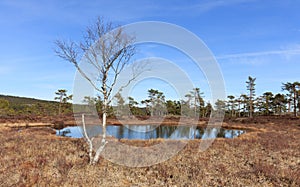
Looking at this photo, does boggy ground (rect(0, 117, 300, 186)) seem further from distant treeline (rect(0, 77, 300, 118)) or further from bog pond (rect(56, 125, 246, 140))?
distant treeline (rect(0, 77, 300, 118))

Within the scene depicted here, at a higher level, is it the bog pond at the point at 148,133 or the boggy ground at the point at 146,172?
the boggy ground at the point at 146,172

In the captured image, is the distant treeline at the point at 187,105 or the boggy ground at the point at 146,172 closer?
the boggy ground at the point at 146,172

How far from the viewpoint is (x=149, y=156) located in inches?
420

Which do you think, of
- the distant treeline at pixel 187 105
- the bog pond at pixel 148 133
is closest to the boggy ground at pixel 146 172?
the bog pond at pixel 148 133

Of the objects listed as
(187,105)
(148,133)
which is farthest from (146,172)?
(187,105)

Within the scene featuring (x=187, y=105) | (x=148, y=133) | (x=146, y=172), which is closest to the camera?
(x=146, y=172)

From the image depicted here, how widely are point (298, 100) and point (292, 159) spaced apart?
52.4 m

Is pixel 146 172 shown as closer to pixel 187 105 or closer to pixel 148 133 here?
pixel 148 133

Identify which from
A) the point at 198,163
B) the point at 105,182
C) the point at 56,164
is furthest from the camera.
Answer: the point at 198,163

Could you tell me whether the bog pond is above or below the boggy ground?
below

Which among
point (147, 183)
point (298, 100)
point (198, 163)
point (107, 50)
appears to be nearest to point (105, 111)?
point (107, 50)

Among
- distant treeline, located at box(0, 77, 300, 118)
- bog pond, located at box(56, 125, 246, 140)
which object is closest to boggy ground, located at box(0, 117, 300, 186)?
bog pond, located at box(56, 125, 246, 140)

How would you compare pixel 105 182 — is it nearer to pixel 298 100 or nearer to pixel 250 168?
pixel 250 168

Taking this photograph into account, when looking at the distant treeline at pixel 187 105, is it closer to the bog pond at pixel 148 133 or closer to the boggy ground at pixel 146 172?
the bog pond at pixel 148 133
